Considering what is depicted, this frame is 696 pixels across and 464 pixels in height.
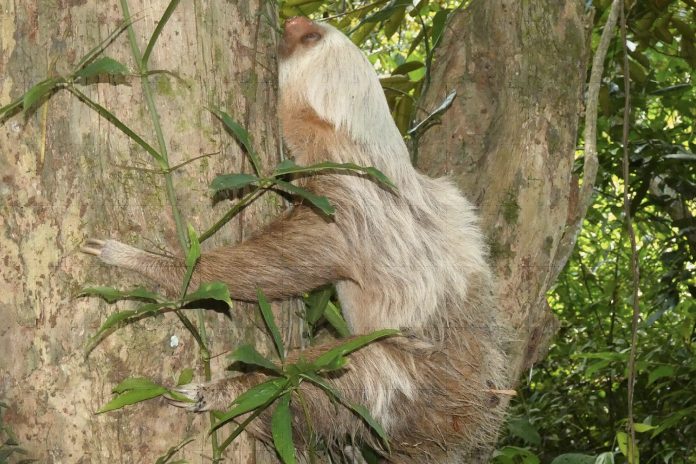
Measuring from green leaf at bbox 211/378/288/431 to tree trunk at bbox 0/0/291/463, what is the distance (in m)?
0.28

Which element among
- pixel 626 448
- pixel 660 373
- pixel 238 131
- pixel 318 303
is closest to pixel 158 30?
pixel 238 131

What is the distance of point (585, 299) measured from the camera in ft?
28.7

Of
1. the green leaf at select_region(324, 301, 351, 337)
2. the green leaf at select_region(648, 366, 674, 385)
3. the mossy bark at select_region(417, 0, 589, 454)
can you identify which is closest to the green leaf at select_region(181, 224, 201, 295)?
the green leaf at select_region(324, 301, 351, 337)

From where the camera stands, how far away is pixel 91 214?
2625 mm

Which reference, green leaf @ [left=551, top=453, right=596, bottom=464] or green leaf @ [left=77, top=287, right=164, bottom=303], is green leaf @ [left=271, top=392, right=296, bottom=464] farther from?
green leaf @ [left=551, top=453, right=596, bottom=464]

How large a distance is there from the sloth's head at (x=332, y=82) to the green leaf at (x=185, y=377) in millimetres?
1604

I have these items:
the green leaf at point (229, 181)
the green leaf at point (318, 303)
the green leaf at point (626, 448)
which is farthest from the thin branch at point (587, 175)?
the green leaf at point (229, 181)

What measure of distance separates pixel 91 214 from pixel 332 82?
64.7 inches

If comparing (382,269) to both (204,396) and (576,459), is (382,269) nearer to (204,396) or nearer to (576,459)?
(204,396)

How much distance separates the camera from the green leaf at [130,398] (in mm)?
2422

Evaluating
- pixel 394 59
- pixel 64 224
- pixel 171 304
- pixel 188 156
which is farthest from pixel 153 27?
pixel 394 59

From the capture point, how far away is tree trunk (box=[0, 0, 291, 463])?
2514mm

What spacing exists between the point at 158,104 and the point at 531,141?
234 centimetres

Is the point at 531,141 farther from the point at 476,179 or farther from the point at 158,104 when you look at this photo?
the point at 158,104
